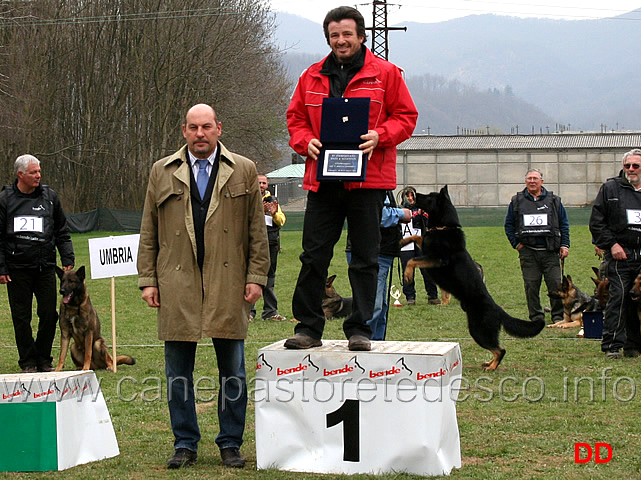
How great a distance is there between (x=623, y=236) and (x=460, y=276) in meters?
1.81

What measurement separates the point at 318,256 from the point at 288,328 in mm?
6440

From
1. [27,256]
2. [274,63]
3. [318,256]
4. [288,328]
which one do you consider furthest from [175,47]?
[318,256]

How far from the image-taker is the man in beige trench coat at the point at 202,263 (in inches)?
179

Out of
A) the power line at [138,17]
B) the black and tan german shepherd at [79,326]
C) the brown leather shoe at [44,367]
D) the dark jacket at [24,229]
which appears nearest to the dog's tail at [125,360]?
Result: the black and tan german shepherd at [79,326]

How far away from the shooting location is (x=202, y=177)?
4.71 metres

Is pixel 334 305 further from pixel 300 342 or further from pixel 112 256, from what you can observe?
pixel 300 342

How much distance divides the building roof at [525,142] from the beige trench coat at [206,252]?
48836 mm

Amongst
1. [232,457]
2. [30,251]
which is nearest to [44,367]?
[30,251]

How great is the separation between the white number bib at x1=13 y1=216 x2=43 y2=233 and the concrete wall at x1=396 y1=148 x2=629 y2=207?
46477 mm

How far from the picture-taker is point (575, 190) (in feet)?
175

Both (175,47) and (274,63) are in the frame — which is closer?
(175,47)

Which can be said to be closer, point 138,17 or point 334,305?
point 334,305

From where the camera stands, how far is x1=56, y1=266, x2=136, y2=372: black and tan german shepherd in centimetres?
820

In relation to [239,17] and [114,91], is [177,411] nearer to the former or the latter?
[239,17]
